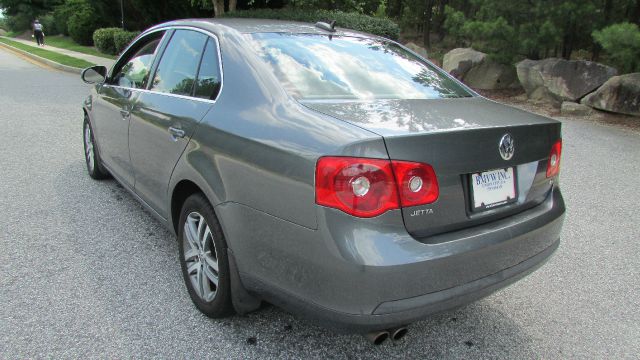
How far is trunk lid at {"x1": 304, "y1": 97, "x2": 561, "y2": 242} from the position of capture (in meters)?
2.07

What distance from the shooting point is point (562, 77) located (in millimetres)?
10750

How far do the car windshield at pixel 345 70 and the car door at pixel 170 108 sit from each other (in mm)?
375

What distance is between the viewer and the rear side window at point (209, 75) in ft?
9.18

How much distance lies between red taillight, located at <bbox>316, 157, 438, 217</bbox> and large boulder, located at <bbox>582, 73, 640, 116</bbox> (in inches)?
364

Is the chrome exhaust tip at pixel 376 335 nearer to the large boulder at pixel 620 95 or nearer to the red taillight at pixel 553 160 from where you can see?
the red taillight at pixel 553 160

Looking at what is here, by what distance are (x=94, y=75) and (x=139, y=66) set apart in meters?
1.15

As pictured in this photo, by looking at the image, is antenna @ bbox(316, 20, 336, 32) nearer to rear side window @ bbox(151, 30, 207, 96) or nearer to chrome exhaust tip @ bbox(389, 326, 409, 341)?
rear side window @ bbox(151, 30, 207, 96)

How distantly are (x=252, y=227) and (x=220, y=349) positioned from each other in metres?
0.73

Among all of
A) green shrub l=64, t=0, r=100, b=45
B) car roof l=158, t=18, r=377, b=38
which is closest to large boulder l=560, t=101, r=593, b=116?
car roof l=158, t=18, r=377, b=38

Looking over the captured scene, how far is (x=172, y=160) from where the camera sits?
117 inches

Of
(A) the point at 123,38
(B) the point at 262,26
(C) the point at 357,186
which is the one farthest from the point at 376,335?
(A) the point at 123,38

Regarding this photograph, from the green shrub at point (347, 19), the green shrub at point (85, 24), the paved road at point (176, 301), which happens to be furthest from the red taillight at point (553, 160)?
the green shrub at point (85, 24)

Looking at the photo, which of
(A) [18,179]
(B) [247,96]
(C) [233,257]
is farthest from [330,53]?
(A) [18,179]

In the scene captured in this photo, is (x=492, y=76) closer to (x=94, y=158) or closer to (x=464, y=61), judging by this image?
(x=464, y=61)
